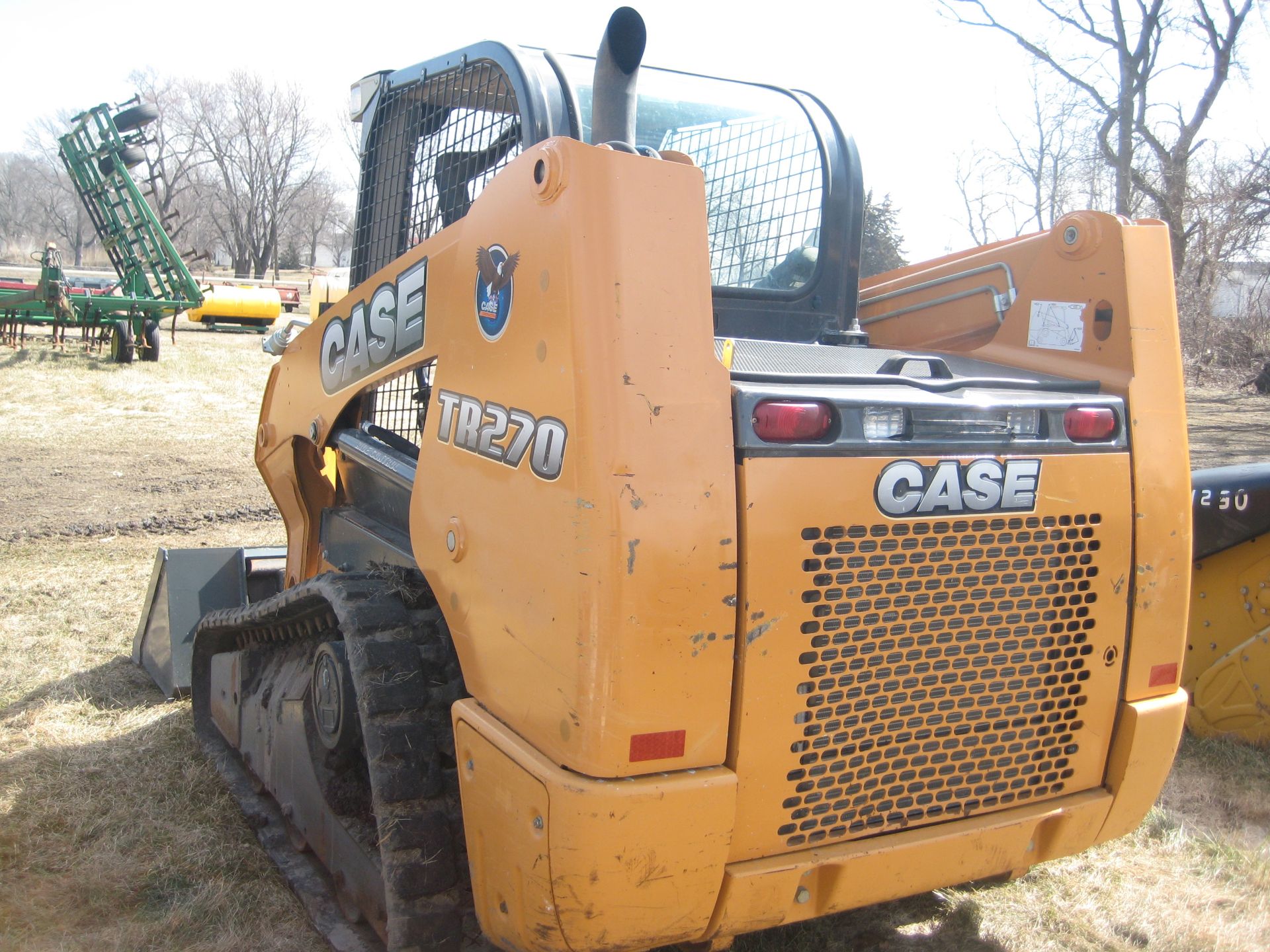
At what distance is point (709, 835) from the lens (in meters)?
1.98

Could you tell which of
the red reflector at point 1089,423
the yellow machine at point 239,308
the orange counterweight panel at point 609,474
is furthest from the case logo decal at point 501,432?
the yellow machine at point 239,308

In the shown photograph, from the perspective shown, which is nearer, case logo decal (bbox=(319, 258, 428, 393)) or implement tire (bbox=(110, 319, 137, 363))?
case logo decal (bbox=(319, 258, 428, 393))

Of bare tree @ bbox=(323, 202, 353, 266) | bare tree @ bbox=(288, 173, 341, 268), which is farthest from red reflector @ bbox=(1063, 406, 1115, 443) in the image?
bare tree @ bbox=(288, 173, 341, 268)

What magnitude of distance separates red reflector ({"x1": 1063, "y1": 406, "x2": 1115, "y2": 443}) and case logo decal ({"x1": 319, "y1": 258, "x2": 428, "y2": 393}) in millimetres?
1541

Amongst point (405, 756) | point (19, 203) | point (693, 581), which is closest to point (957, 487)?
point (693, 581)

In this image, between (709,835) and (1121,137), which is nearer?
(709,835)

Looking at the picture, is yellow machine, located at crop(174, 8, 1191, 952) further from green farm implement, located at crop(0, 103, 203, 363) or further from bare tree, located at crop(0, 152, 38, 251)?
bare tree, located at crop(0, 152, 38, 251)

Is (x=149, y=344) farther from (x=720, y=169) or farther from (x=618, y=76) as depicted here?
(x=618, y=76)

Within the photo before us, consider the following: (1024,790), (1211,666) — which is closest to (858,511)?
(1024,790)

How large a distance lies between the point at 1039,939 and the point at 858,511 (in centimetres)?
169

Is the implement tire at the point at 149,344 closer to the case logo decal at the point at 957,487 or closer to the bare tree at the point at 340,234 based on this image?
the case logo decal at the point at 957,487

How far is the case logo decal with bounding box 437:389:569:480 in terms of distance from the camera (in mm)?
1948

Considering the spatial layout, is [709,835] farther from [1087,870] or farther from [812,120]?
[812,120]

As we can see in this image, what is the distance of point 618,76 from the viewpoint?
223 centimetres
